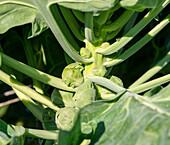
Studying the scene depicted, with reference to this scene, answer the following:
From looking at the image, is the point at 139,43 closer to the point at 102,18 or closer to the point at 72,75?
the point at 102,18

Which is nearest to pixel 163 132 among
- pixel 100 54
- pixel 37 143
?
pixel 100 54

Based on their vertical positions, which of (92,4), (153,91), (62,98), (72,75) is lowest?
(153,91)

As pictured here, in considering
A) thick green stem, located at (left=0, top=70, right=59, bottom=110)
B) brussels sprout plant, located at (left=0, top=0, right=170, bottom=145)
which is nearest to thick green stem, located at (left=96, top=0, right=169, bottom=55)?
brussels sprout plant, located at (left=0, top=0, right=170, bottom=145)

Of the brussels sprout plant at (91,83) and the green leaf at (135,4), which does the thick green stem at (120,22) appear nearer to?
the brussels sprout plant at (91,83)

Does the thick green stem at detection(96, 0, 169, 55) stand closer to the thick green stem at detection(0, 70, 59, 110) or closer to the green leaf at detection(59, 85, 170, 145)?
the green leaf at detection(59, 85, 170, 145)

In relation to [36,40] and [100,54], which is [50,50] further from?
[100,54]

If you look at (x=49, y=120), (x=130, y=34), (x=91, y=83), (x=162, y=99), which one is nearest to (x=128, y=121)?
(x=162, y=99)
